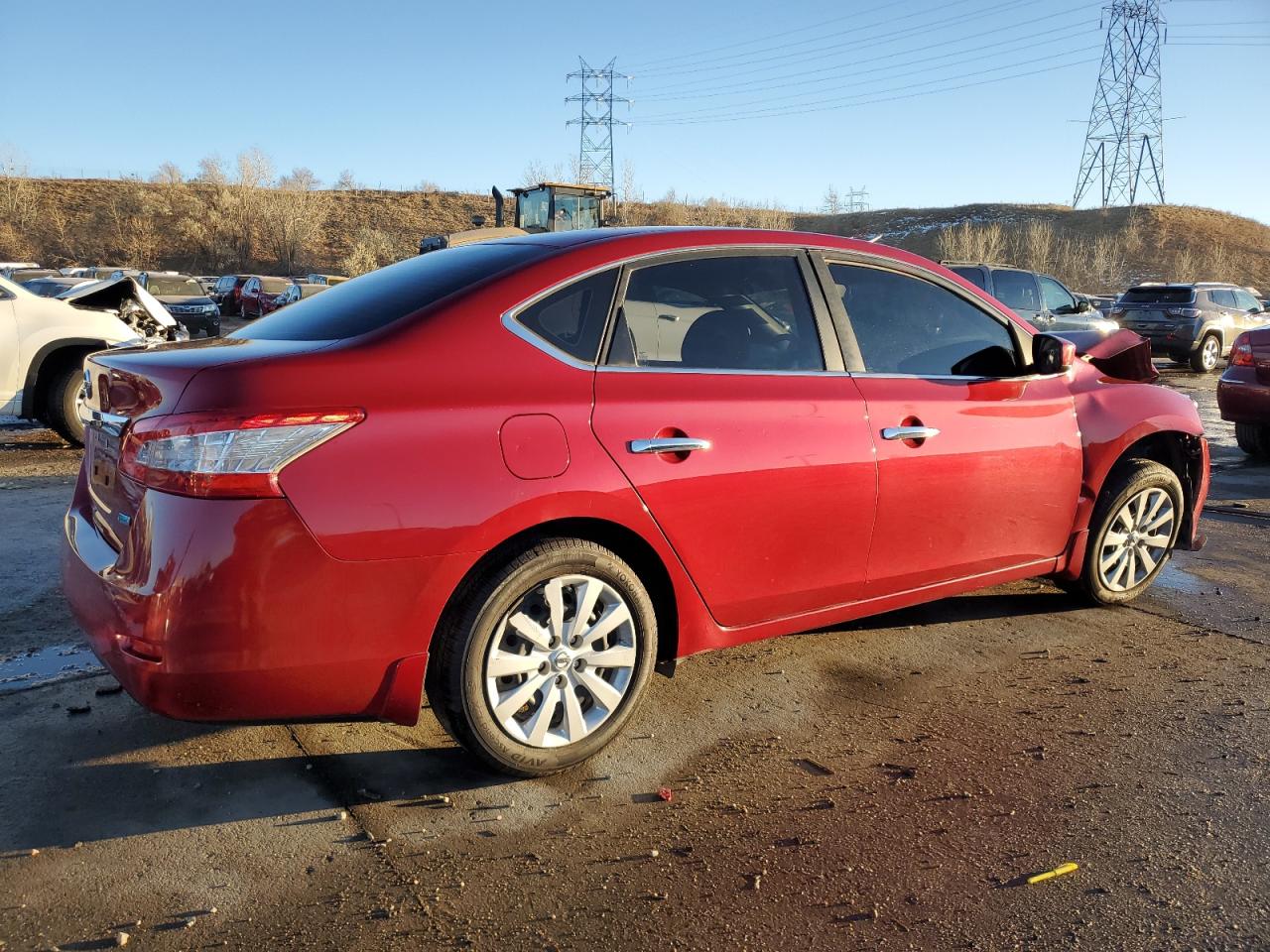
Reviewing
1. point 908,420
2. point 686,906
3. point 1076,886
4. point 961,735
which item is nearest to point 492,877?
point 686,906

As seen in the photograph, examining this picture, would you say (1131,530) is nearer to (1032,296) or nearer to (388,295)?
(388,295)

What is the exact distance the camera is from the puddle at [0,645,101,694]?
3559 mm

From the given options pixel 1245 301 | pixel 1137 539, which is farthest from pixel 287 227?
pixel 1137 539

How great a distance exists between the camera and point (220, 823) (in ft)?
8.99

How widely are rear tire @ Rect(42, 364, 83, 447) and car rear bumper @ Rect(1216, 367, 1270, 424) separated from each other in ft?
33.3

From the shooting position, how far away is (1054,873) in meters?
2.60

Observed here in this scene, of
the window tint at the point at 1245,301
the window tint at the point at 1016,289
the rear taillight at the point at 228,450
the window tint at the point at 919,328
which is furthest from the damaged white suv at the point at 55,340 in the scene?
the window tint at the point at 1245,301

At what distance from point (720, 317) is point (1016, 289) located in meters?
12.4

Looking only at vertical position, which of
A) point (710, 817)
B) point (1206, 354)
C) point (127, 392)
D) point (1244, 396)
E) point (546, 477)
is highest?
point (127, 392)

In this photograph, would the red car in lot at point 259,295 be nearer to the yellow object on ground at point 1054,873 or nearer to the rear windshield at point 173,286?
the rear windshield at point 173,286

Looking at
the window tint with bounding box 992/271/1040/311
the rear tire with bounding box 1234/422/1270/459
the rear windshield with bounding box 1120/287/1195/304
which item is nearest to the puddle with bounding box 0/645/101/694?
the rear tire with bounding box 1234/422/1270/459

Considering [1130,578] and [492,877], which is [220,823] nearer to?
[492,877]

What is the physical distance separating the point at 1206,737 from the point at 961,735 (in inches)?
33.6

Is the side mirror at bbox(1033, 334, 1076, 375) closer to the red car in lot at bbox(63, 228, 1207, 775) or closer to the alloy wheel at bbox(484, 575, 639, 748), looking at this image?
the red car in lot at bbox(63, 228, 1207, 775)
